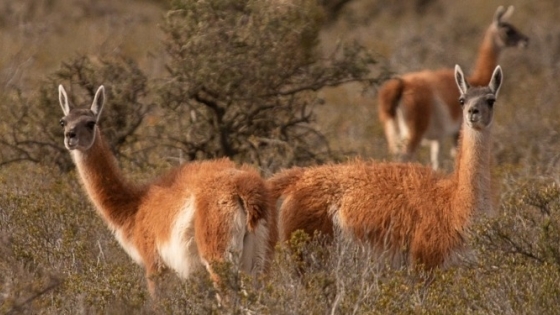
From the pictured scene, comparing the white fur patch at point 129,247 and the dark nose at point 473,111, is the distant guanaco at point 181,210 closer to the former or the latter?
the white fur patch at point 129,247

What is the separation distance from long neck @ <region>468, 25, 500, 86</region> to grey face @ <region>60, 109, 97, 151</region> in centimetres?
807

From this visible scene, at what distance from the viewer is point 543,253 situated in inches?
277

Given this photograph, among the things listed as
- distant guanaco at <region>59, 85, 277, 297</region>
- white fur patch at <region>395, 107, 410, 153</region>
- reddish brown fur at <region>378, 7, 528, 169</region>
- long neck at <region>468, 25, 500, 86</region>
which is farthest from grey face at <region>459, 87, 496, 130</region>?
long neck at <region>468, 25, 500, 86</region>

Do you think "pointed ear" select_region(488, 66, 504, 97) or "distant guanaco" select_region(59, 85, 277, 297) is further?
"pointed ear" select_region(488, 66, 504, 97)

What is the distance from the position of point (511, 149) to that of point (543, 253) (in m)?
6.86

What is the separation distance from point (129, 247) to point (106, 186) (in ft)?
1.69

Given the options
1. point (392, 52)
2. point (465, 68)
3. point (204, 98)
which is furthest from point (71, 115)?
point (392, 52)

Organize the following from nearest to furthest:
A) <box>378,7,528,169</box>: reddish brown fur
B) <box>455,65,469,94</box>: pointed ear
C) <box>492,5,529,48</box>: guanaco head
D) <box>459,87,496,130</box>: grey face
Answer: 1. <box>459,87,496,130</box>: grey face
2. <box>455,65,469,94</box>: pointed ear
3. <box>378,7,528,169</box>: reddish brown fur
4. <box>492,5,529,48</box>: guanaco head

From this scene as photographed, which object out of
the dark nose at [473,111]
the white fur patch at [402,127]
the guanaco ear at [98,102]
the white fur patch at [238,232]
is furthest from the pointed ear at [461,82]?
the white fur patch at [402,127]

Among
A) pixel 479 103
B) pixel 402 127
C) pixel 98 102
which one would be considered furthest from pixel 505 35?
pixel 98 102

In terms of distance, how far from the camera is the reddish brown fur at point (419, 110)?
13.8 m

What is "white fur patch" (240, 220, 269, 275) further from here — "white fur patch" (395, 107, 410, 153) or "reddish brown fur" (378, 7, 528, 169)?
"white fur patch" (395, 107, 410, 153)

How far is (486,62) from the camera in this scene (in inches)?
613

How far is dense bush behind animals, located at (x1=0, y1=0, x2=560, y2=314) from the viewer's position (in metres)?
6.40
